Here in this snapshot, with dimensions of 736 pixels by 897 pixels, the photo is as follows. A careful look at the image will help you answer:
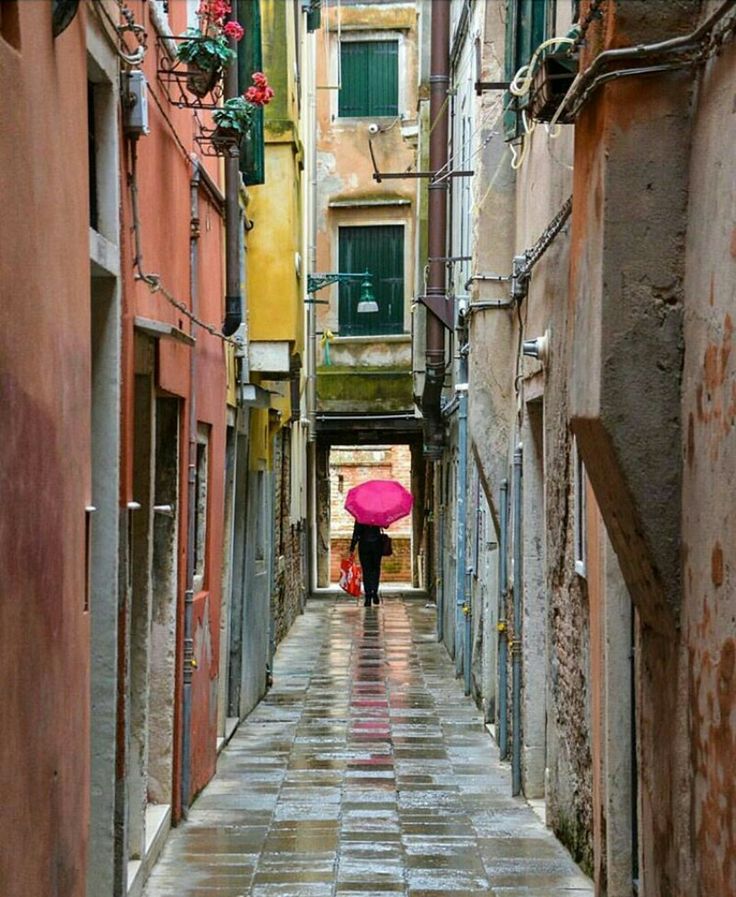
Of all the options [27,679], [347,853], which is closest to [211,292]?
[347,853]

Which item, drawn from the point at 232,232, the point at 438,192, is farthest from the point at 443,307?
the point at 232,232

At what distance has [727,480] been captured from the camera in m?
4.96

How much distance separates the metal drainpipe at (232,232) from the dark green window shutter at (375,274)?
50.8 ft

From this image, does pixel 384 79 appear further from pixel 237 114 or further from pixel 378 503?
pixel 237 114

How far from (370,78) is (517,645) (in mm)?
18758

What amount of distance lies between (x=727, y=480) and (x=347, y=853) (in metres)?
5.28

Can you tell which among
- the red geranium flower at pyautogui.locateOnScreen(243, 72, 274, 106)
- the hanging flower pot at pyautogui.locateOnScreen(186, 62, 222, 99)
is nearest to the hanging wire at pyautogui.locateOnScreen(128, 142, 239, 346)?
the hanging flower pot at pyautogui.locateOnScreen(186, 62, 222, 99)

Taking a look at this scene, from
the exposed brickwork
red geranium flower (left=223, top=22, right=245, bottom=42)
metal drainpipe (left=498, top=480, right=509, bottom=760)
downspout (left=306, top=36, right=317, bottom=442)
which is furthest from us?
downspout (left=306, top=36, right=317, bottom=442)

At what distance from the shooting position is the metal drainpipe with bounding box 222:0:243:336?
37.6ft

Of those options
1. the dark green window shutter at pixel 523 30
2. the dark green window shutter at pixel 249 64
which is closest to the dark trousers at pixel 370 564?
the dark green window shutter at pixel 249 64

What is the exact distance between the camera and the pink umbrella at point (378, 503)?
1121 inches

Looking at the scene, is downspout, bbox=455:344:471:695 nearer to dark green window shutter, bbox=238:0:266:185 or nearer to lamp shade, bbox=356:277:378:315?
dark green window shutter, bbox=238:0:266:185

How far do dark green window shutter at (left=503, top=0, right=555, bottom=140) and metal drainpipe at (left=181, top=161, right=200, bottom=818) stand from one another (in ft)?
7.10

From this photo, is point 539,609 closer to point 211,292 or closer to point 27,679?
point 211,292
